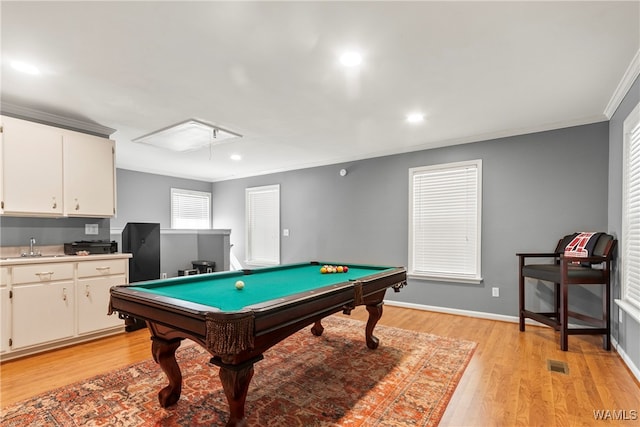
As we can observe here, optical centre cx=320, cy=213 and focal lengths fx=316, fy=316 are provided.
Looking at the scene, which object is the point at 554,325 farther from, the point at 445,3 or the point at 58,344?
the point at 58,344

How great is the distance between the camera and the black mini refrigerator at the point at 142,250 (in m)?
4.18

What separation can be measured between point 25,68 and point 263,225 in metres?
4.59

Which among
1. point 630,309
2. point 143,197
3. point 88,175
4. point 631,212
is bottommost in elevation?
point 630,309

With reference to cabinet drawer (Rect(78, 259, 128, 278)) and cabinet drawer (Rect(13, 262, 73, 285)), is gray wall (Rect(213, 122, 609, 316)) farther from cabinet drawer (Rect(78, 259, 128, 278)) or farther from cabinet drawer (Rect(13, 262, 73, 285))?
cabinet drawer (Rect(13, 262, 73, 285))

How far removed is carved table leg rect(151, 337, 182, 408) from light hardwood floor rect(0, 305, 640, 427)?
3.20 feet

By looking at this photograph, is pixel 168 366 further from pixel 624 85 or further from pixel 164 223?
pixel 164 223

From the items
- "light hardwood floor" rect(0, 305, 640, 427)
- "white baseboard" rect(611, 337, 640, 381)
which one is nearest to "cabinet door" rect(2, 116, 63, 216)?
"light hardwood floor" rect(0, 305, 640, 427)

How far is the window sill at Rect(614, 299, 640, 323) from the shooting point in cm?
237

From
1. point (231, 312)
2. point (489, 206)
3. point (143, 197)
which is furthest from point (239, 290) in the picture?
point (143, 197)

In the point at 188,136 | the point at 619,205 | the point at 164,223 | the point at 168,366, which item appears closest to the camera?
the point at 168,366

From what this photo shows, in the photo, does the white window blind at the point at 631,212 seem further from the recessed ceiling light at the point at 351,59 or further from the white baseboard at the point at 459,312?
the recessed ceiling light at the point at 351,59

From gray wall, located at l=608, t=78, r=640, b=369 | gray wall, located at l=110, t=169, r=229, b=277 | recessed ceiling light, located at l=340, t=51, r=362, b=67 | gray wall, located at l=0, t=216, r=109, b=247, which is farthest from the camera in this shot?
gray wall, located at l=110, t=169, r=229, b=277

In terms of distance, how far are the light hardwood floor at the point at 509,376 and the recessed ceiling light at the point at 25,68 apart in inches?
92.5

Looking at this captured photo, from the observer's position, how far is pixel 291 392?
2225 mm
